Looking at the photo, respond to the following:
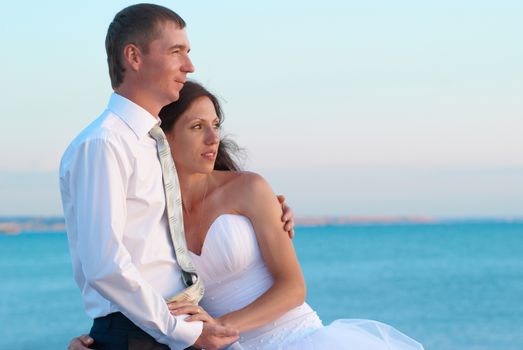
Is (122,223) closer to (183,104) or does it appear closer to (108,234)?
(108,234)

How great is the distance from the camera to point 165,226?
3.51 m

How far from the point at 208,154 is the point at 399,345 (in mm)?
1244

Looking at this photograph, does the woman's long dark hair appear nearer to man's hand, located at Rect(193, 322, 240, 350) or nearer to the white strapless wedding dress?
the white strapless wedding dress

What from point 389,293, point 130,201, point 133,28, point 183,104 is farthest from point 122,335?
point 389,293

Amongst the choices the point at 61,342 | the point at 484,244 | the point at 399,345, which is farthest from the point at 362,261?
the point at 399,345

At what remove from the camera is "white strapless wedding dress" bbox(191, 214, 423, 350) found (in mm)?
4289

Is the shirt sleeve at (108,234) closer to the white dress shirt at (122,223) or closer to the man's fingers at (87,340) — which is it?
the white dress shirt at (122,223)

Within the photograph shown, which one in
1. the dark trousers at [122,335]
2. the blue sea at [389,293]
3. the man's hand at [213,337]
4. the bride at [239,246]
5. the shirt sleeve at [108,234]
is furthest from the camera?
the blue sea at [389,293]

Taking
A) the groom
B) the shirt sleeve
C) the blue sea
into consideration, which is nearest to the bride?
the groom

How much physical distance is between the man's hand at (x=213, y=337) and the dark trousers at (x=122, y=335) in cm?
13

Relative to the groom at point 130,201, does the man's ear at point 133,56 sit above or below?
above

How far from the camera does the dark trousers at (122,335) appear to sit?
342 centimetres

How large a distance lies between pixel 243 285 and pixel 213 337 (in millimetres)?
793

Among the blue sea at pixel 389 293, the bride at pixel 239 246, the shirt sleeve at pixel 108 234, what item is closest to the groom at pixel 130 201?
the shirt sleeve at pixel 108 234
